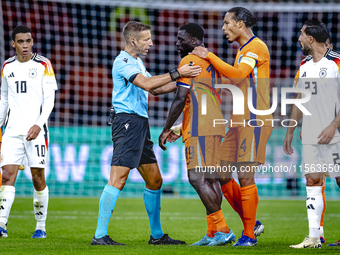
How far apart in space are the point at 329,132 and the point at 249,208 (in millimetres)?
1056

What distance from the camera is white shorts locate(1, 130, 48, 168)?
5570 millimetres

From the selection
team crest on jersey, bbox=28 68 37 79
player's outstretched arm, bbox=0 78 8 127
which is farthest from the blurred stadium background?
team crest on jersey, bbox=28 68 37 79

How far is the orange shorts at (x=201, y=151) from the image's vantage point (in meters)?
4.66

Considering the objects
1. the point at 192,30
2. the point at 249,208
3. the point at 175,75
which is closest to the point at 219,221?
the point at 249,208

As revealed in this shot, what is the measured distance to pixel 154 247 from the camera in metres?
4.57

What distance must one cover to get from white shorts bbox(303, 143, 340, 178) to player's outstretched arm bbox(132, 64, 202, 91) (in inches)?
53.2

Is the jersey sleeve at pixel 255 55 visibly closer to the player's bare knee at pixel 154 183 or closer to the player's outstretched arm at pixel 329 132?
the player's outstretched arm at pixel 329 132

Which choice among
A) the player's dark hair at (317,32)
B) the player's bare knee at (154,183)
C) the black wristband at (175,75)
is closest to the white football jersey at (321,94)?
the player's dark hair at (317,32)

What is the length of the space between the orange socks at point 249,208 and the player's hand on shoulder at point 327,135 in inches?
32.1

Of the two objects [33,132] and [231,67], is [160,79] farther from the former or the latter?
[33,132]

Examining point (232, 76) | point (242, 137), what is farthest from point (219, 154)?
point (232, 76)

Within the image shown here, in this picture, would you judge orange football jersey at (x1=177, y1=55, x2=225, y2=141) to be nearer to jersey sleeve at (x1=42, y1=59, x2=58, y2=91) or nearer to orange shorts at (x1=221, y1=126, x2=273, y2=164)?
orange shorts at (x1=221, y1=126, x2=273, y2=164)

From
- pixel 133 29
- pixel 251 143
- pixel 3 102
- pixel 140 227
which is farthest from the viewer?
pixel 140 227

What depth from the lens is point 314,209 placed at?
4.74m
